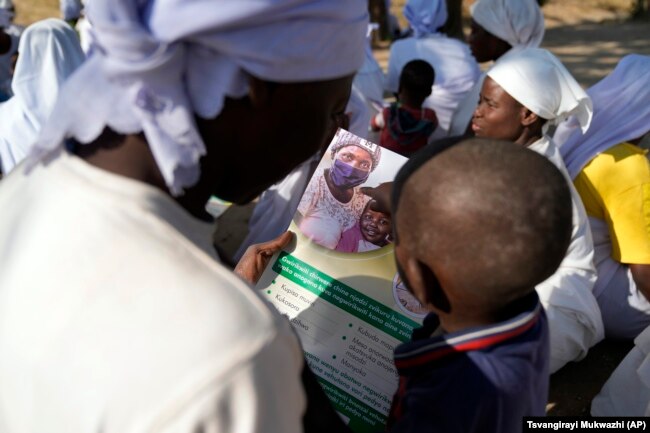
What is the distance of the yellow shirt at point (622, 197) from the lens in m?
2.79

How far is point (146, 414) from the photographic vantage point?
77 cm

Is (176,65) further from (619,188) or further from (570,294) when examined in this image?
(619,188)

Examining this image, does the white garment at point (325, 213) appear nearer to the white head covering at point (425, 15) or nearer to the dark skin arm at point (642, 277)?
the dark skin arm at point (642, 277)

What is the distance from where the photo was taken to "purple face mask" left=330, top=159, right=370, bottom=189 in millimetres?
1748

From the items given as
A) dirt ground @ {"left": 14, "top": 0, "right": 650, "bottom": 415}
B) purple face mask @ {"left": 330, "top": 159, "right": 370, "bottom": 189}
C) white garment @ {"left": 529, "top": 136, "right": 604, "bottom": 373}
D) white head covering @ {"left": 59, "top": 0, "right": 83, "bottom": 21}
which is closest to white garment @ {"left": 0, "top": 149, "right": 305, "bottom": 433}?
purple face mask @ {"left": 330, "top": 159, "right": 370, "bottom": 189}

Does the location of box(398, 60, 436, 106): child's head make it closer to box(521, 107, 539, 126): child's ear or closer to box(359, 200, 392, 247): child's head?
box(521, 107, 539, 126): child's ear

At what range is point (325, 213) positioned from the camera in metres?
1.79

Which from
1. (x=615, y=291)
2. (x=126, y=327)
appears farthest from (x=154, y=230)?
(x=615, y=291)

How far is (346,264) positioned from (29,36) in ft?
7.92

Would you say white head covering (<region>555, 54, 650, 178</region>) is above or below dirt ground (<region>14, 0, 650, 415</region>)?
above

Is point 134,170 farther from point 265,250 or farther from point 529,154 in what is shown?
point 265,250

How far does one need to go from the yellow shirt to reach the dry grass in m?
12.6

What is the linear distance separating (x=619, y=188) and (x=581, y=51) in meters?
9.42

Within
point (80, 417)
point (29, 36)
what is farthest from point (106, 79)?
point (29, 36)
